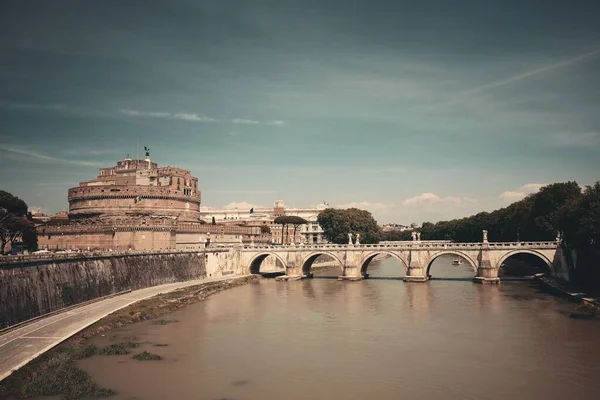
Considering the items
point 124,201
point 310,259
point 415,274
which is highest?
point 124,201

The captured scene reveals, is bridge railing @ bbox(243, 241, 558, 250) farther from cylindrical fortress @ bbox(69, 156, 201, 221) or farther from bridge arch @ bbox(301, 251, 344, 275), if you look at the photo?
cylindrical fortress @ bbox(69, 156, 201, 221)

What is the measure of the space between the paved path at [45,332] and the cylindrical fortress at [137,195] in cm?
4324

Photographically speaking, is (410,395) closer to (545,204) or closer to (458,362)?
(458,362)

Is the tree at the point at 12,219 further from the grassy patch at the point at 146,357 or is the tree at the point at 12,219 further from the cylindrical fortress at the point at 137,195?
the grassy patch at the point at 146,357

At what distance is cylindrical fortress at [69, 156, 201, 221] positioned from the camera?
86875 mm

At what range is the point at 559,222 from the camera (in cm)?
5347

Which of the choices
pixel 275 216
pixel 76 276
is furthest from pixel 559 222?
pixel 275 216

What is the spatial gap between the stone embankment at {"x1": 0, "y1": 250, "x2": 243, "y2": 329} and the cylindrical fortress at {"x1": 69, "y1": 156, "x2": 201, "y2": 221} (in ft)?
69.5

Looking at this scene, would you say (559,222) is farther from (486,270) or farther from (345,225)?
(345,225)

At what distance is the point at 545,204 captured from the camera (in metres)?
67.4

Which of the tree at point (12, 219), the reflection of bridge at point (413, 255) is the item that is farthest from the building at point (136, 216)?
the tree at point (12, 219)

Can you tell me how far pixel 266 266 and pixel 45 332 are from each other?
5838 cm

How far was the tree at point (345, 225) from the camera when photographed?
98375 mm

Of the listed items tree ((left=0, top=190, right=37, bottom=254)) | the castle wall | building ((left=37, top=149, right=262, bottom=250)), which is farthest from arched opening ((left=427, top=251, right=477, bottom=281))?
tree ((left=0, top=190, right=37, bottom=254))
